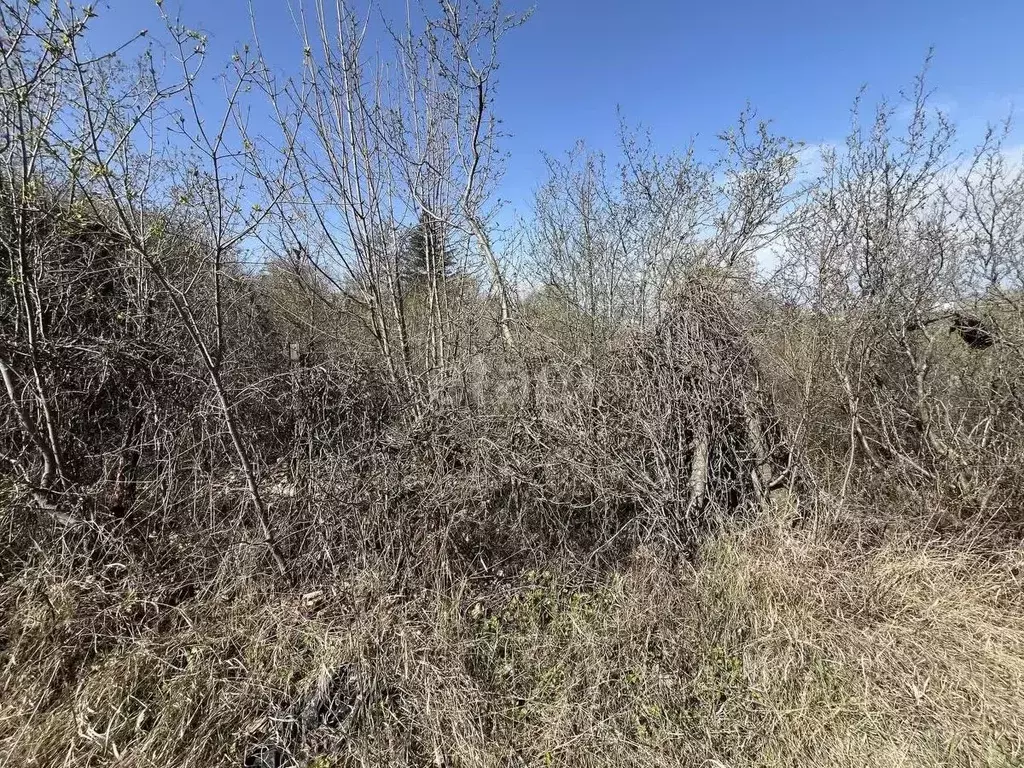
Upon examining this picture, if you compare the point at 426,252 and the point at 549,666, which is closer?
the point at 549,666

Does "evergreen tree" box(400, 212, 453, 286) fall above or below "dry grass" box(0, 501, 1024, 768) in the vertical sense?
above

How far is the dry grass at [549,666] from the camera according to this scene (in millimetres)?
2113

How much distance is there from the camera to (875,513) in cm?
346

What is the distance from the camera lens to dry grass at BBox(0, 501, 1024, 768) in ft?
6.93

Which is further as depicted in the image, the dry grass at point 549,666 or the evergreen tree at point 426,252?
the evergreen tree at point 426,252

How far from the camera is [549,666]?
99.0 inches

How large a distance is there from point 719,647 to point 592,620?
0.71 meters

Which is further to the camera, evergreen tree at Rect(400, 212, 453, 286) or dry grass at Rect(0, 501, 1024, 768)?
evergreen tree at Rect(400, 212, 453, 286)

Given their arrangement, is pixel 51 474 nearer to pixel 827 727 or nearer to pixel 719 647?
pixel 719 647

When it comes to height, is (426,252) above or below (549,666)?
above

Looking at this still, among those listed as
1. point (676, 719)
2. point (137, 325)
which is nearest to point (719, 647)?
point (676, 719)

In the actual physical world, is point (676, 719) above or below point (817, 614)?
below

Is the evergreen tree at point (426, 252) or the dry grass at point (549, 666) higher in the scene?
the evergreen tree at point (426, 252)

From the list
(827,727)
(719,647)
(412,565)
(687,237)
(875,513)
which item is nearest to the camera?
(827,727)
